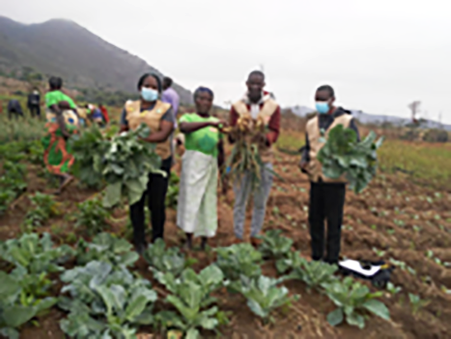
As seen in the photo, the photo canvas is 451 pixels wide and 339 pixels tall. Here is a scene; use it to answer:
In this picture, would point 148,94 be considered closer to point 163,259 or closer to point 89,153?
point 89,153

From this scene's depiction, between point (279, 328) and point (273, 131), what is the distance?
68.9 inches

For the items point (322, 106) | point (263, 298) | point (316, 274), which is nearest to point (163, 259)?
point (263, 298)

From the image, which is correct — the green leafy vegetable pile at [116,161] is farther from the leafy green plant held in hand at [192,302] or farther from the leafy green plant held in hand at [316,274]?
the leafy green plant held in hand at [316,274]

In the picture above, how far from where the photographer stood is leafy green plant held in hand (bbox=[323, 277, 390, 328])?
2.49 metres

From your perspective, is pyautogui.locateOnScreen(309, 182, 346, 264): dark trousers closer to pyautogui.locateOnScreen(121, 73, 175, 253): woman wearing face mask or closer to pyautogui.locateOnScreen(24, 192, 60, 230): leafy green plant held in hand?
pyautogui.locateOnScreen(121, 73, 175, 253): woman wearing face mask

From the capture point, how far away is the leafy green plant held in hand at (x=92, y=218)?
12.3 ft

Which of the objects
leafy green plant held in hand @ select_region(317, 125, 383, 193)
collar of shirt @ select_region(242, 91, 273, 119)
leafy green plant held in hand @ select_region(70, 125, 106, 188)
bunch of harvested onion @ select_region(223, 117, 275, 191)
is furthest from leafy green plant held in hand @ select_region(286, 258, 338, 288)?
leafy green plant held in hand @ select_region(70, 125, 106, 188)

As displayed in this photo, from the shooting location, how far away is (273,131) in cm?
331

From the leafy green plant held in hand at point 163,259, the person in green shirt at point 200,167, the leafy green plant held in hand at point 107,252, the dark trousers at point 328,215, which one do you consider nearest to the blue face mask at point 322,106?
the dark trousers at point 328,215

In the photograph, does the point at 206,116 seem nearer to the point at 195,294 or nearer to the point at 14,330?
the point at 195,294

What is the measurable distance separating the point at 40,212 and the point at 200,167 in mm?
2165

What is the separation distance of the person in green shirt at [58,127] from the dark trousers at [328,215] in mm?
3380

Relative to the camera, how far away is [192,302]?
229 centimetres

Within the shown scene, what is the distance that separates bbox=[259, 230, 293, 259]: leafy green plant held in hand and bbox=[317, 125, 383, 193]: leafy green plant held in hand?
0.97m
